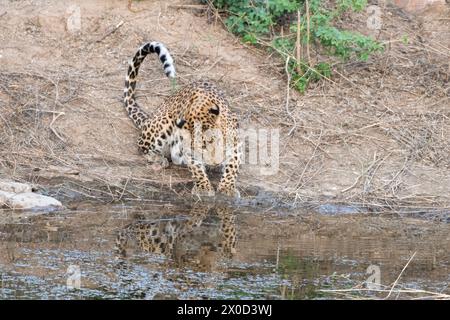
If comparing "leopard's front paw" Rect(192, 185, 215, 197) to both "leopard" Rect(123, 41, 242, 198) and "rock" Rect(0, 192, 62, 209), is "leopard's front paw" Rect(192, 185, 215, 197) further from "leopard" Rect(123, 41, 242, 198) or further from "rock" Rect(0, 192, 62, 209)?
"rock" Rect(0, 192, 62, 209)

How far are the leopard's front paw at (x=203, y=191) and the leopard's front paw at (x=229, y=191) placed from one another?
8 centimetres

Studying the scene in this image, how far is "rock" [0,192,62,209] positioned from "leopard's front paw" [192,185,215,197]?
129 centimetres

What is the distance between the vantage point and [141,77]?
11711 mm

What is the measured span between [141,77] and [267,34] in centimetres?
166

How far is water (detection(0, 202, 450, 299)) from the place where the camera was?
7348mm

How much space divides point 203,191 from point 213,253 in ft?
5.75

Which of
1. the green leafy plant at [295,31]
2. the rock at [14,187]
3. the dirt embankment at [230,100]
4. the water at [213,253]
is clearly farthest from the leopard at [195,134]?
the rock at [14,187]

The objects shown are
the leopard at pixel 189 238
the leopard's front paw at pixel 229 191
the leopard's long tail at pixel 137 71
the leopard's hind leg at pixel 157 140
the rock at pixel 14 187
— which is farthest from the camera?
the leopard's long tail at pixel 137 71

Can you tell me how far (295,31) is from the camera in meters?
12.0

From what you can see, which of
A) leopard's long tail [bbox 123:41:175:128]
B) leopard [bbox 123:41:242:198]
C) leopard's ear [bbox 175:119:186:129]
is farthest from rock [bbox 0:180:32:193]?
leopard's long tail [bbox 123:41:175:128]

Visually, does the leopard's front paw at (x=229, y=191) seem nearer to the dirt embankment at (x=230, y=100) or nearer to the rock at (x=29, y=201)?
the dirt embankment at (x=230, y=100)

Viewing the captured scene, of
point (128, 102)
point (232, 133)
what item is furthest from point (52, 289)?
point (128, 102)

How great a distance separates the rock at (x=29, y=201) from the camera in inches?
362

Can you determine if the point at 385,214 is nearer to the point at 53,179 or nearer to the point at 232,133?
the point at 232,133
